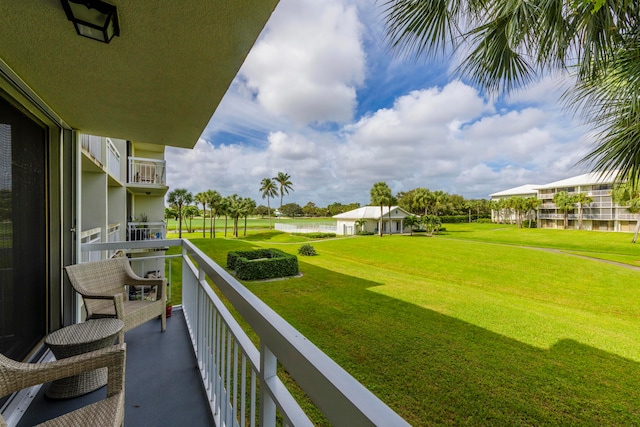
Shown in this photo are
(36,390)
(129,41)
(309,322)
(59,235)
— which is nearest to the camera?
(129,41)

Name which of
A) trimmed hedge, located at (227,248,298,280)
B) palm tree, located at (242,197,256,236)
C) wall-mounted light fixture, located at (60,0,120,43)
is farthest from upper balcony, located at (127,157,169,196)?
palm tree, located at (242,197,256,236)

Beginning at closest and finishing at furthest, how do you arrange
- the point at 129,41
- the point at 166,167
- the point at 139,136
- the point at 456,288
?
the point at 129,41, the point at 139,136, the point at 166,167, the point at 456,288

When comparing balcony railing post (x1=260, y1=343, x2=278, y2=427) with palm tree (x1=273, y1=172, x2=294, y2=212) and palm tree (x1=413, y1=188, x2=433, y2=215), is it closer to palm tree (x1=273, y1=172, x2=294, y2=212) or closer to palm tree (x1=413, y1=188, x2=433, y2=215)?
palm tree (x1=413, y1=188, x2=433, y2=215)

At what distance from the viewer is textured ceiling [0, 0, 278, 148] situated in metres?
1.25

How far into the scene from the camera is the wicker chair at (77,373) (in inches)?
45.4

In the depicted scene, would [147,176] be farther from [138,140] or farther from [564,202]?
[564,202]

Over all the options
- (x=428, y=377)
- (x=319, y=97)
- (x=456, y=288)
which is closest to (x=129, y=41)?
(x=428, y=377)

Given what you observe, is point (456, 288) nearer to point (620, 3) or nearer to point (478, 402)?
point (478, 402)

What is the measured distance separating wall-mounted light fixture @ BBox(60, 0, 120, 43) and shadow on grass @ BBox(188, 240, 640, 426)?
175 inches

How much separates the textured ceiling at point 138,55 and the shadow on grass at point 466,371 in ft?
13.7

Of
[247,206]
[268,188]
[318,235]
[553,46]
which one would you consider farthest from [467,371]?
[268,188]

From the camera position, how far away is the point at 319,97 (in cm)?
1702

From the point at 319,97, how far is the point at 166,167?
1153cm

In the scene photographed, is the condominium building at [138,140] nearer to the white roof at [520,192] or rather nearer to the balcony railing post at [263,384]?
the balcony railing post at [263,384]
